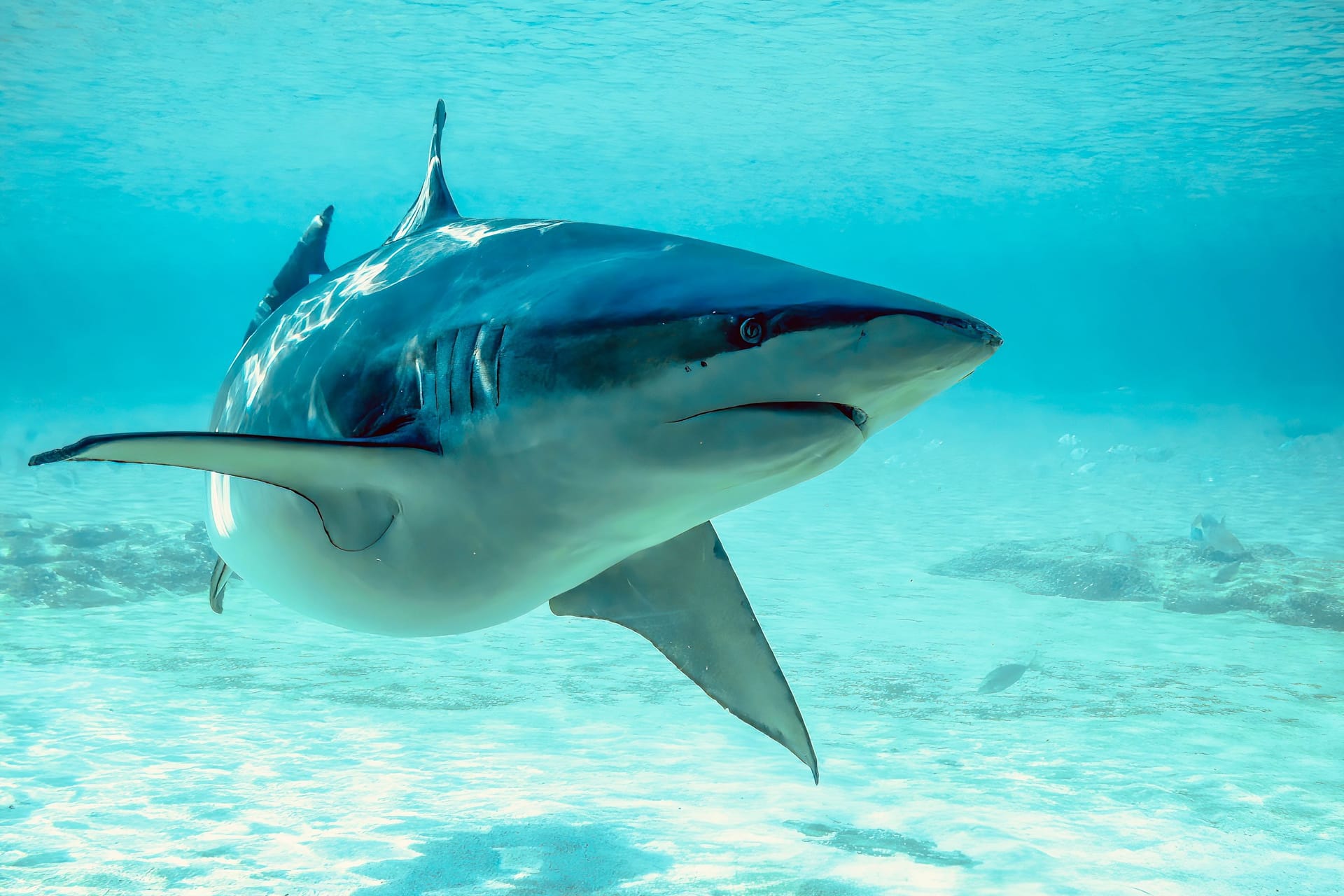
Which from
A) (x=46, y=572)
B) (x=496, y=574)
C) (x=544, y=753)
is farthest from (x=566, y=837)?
(x=46, y=572)

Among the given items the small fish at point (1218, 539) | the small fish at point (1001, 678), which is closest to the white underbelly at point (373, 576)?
the small fish at point (1001, 678)

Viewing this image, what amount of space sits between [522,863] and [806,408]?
11.2 ft

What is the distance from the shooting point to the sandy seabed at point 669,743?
164 inches

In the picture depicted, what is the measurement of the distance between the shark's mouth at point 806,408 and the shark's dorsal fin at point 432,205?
6.12ft

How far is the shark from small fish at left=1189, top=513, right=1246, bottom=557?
1384 cm

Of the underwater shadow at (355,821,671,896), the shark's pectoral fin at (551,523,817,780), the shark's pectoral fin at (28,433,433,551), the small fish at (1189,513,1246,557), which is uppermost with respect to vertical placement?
the small fish at (1189,513,1246,557)

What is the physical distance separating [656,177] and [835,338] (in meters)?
41.8

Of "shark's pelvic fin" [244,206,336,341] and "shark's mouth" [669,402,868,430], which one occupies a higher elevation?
"shark's pelvic fin" [244,206,336,341]

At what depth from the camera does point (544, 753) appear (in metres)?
5.85

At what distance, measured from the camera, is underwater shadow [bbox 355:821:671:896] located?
382cm

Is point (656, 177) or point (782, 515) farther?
point (656, 177)

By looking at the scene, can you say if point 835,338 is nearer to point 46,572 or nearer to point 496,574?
point 496,574

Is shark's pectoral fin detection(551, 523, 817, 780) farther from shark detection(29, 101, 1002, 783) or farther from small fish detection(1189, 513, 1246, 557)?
small fish detection(1189, 513, 1246, 557)

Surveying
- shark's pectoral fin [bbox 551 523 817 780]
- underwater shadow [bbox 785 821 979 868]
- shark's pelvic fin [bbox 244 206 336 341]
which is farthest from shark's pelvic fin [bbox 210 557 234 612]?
underwater shadow [bbox 785 821 979 868]
